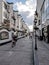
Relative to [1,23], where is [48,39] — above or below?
below

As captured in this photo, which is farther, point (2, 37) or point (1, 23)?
point (1, 23)

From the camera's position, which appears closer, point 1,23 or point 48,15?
point 48,15

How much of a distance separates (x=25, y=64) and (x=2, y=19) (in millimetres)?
49231

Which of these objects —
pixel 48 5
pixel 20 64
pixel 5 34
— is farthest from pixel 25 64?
pixel 5 34

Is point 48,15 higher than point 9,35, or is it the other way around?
point 48,15

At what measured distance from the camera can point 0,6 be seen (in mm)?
60344

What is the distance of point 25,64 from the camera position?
1173 centimetres

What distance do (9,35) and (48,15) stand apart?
898 inches

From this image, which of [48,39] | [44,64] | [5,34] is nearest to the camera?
[44,64]

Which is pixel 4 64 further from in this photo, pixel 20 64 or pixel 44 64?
pixel 44 64

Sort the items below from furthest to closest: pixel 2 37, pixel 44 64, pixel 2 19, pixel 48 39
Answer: pixel 2 19 < pixel 2 37 < pixel 48 39 < pixel 44 64

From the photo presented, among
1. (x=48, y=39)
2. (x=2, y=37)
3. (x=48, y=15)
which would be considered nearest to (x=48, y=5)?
(x=48, y=15)

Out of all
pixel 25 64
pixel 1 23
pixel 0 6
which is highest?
pixel 0 6

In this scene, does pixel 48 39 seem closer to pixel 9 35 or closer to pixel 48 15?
pixel 48 15
